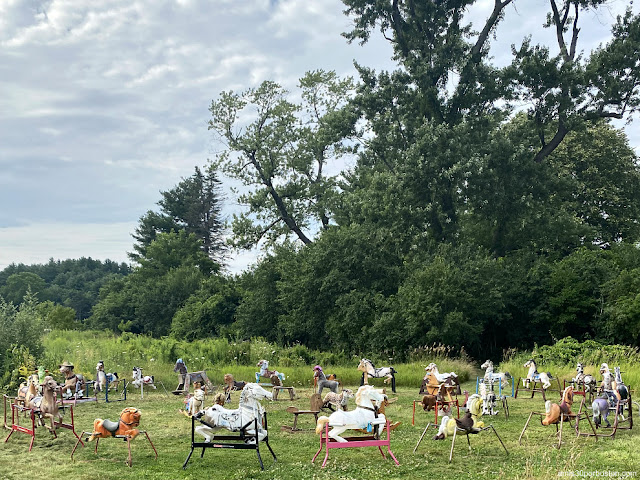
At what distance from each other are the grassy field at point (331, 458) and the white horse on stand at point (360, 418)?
0.52 m

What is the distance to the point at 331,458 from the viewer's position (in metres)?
9.48

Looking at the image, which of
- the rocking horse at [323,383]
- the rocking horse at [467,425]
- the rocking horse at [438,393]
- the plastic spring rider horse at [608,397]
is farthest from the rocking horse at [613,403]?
the rocking horse at [323,383]

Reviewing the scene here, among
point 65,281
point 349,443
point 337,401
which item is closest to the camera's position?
point 349,443

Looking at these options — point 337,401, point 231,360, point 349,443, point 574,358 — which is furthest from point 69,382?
point 574,358

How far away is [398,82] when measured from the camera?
29.9m

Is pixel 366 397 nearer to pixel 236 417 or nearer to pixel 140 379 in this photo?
pixel 236 417

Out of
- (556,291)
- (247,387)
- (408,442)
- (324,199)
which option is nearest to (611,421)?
(408,442)

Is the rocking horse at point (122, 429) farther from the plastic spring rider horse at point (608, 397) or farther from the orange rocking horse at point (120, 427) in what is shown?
the plastic spring rider horse at point (608, 397)

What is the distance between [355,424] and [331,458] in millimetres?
915

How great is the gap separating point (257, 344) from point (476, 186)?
465 inches

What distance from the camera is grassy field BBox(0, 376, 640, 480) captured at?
8.60m

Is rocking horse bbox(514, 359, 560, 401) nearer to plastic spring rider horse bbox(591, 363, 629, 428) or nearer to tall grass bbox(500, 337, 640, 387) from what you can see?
plastic spring rider horse bbox(591, 363, 629, 428)

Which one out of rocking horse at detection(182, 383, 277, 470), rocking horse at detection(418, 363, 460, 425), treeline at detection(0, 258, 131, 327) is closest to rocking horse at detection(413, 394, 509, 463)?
rocking horse at detection(418, 363, 460, 425)

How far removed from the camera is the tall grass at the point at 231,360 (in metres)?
19.4
